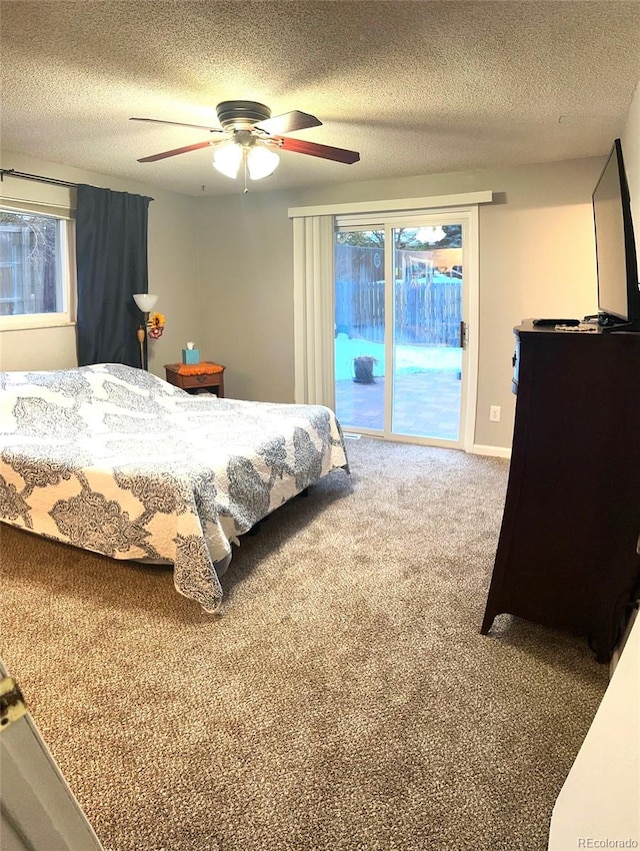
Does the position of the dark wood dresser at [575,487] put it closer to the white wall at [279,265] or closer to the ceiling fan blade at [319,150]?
the white wall at [279,265]

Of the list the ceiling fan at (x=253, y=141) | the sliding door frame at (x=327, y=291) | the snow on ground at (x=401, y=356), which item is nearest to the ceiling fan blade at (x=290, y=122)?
the ceiling fan at (x=253, y=141)

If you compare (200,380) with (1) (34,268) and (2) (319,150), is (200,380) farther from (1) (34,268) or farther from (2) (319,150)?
(2) (319,150)

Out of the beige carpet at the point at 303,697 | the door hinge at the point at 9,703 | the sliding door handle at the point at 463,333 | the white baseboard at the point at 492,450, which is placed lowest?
the beige carpet at the point at 303,697

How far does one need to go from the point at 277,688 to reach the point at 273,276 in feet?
13.1

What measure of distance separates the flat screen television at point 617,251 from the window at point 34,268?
3.59 metres

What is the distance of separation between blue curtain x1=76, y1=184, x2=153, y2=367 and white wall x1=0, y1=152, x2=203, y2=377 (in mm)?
132

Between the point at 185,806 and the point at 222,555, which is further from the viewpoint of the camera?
the point at 222,555

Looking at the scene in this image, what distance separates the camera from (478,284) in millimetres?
4430

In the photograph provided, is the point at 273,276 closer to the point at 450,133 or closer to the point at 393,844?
the point at 450,133

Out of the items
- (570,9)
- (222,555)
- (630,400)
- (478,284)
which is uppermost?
(570,9)

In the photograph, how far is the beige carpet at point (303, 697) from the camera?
4.73 feet

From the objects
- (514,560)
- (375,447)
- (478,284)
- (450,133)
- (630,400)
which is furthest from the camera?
(375,447)

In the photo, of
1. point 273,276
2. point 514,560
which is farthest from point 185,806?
point 273,276

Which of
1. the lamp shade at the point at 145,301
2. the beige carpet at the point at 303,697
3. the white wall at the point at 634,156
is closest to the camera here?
the beige carpet at the point at 303,697
